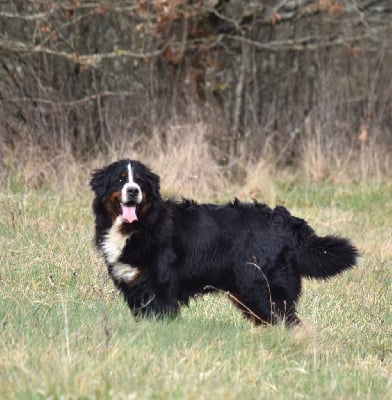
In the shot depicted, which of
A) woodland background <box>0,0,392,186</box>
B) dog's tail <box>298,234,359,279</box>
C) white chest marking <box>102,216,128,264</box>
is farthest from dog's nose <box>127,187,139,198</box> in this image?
woodland background <box>0,0,392,186</box>

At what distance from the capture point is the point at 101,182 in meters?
6.75

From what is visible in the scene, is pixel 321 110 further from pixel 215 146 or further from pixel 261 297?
pixel 261 297

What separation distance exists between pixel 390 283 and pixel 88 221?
3.44 m

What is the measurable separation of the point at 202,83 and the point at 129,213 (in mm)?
8096

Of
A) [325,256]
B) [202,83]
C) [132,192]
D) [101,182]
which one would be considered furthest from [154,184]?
[202,83]

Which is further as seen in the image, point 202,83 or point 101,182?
point 202,83

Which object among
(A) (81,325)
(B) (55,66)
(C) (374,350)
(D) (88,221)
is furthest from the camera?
(B) (55,66)

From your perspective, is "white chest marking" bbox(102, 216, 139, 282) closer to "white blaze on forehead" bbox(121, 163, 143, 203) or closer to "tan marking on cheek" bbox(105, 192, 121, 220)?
"tan marking on cheek" bbox(105, 192, 121, 220)

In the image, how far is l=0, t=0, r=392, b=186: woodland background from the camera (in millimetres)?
13016

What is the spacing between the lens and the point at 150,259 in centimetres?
652

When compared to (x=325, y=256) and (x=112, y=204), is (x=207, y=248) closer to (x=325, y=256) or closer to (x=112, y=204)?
(x=112, y=204)

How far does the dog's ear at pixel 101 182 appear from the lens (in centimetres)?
671

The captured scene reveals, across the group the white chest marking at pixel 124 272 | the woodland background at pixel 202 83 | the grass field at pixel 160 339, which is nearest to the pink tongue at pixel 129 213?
the white chest marking at pixel 124 272

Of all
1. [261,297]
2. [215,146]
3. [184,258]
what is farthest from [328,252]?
[215,146]
